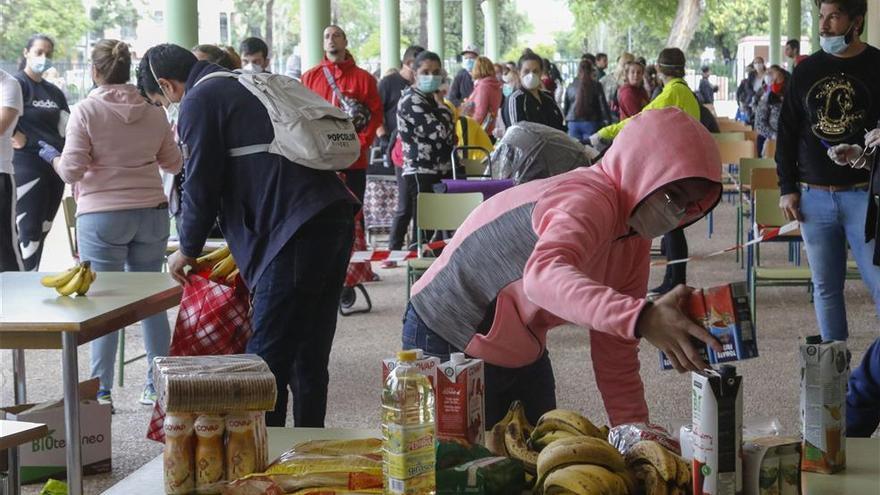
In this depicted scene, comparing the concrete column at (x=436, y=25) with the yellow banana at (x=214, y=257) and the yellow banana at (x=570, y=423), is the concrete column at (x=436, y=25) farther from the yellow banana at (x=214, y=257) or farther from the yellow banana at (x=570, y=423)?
the yellow banana at (x=570, y=423)

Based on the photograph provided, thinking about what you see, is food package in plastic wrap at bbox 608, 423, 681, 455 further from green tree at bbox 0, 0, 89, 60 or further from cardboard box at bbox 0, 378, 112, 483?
green tree at bbox 0, 0, 89, 60

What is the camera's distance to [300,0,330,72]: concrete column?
487 inches

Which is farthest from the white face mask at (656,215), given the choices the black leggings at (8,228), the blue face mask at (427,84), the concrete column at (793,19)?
the concrete column at (793,19)

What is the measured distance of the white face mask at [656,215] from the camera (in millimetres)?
2666

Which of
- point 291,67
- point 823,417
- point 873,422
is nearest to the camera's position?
point 823,417

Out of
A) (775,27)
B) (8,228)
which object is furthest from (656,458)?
(775,27)

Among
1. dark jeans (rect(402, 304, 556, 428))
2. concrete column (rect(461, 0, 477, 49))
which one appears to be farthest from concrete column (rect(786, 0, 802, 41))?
dark jeans (rect(402, 304, 556, 428))

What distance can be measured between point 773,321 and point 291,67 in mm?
8794

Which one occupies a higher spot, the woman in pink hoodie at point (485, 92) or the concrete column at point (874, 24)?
the concrete column at point (874, 24)

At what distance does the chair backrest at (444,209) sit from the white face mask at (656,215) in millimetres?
4710

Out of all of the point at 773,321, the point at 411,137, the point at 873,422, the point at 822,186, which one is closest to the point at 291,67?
the point at 411,137

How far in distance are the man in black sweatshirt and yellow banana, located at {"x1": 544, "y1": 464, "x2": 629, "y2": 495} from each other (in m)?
3.25

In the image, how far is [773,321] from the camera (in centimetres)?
796

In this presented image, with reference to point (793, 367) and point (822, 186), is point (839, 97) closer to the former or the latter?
point (822, 186)
